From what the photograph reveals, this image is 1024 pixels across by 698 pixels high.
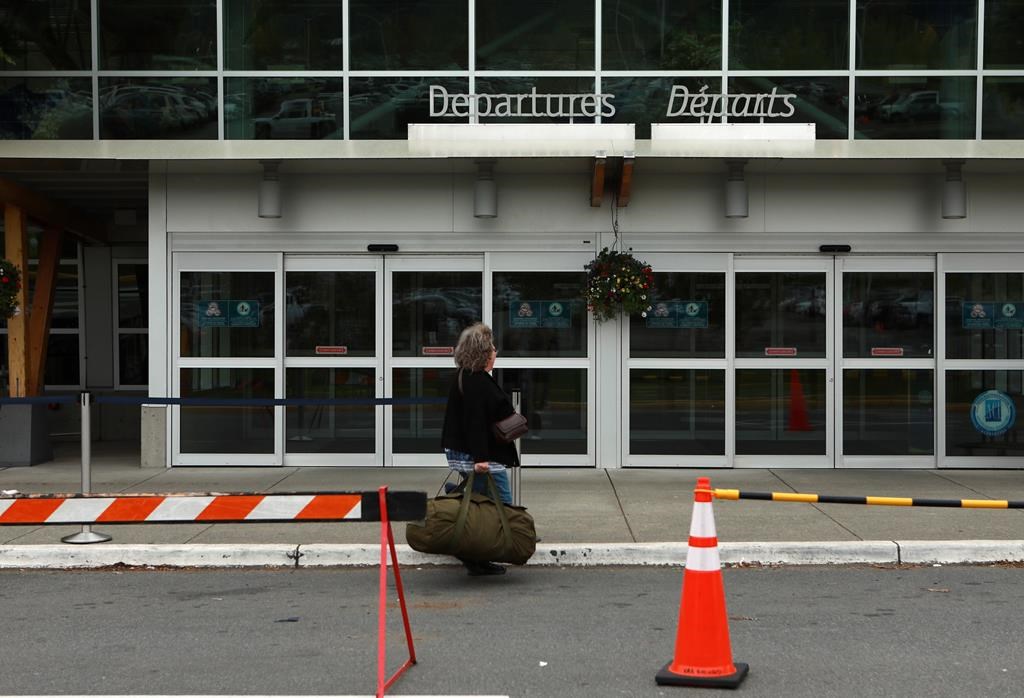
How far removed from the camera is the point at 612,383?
13.3 meters

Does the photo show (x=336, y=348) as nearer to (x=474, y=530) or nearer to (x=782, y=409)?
(x=782, y=409)

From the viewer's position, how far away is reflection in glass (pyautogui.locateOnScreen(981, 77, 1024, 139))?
12.7 m

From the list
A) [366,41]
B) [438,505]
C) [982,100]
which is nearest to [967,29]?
[982,100]

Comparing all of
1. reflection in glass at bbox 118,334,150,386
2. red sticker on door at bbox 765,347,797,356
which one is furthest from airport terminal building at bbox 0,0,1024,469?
reflection in glass at bbox 118,334,150,386

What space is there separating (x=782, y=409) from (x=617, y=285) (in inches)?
97.7

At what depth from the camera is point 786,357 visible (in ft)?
43.6

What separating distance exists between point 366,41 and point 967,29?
6689 millimetres

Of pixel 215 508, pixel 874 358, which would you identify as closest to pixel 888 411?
pixel 874 358

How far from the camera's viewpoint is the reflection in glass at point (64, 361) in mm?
17055

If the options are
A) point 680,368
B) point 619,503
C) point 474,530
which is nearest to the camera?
point 474,530

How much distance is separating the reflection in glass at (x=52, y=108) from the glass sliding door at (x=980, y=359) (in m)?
9.88

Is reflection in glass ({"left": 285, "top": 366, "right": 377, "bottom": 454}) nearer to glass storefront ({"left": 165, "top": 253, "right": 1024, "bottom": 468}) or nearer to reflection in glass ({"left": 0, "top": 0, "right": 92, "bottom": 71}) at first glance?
glass storefront ({"left": 165, "top": 253, "right": 1024, "bottom": 468})

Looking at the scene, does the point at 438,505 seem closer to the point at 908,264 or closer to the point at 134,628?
the point at 134,628

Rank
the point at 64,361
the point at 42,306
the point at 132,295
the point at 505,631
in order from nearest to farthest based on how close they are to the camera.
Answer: the point at 505,631
the point at 42,306
the point at 64,361
the point at 132,295
